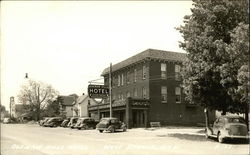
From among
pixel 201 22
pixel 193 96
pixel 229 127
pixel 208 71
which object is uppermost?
pixel 201 22

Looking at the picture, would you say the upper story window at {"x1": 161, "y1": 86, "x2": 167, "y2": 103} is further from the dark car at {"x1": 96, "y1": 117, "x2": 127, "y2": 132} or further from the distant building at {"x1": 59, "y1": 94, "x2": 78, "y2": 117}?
the distant building at {"x1": 59, "y1": 94, "x2": 78, "y2": 117}

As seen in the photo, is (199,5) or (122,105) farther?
(122,105)

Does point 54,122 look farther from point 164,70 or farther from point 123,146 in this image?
point 123,146

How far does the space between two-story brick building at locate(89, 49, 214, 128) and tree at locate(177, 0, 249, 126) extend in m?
17.2

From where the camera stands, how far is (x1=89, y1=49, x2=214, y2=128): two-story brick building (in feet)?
147

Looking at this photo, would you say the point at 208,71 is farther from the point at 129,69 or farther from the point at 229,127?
Result: the point at 129,69

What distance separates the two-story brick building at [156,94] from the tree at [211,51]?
56.4ft

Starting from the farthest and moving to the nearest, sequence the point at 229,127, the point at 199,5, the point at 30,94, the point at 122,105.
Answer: the point at 30,94 < the point at 122,105 < the point at 199,5 < the point at 229,127

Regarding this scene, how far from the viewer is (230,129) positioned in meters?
21.8

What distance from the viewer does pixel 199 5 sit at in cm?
2667

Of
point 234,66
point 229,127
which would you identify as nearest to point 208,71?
point 234,66

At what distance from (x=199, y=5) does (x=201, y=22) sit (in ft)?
4.63

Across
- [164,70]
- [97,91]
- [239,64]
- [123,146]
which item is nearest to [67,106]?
[97,91]

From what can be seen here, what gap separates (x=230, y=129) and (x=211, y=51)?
239 inches
